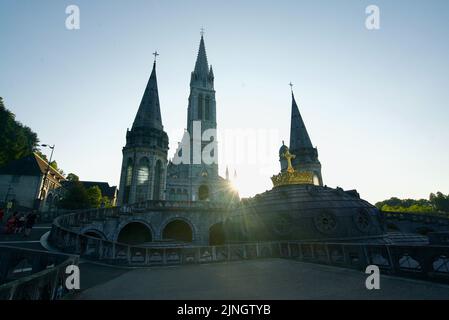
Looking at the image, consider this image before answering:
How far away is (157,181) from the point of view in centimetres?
3738

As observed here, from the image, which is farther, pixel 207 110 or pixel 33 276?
pixel 207 110

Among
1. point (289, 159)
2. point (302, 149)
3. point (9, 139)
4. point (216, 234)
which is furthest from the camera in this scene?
point (302, 149)

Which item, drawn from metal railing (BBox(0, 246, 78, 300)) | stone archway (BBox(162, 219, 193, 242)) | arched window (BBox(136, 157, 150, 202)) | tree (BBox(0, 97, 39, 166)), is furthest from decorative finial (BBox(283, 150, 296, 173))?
tree (BBox(0, 97, 39, 166))

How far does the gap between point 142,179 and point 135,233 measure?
9.87 metres

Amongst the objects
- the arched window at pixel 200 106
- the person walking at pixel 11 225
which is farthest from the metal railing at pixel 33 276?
the arched window at pixel 200 106

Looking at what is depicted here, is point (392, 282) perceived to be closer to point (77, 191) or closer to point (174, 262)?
point (174, 262)

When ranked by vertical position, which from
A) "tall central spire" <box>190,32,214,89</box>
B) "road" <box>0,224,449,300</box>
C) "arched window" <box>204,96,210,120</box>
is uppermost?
"tall central spire" <box>190,32,214,89</box>

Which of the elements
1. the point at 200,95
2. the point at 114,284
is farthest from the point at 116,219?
the point at 200,95

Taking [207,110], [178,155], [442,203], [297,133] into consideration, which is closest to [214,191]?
[178,155]

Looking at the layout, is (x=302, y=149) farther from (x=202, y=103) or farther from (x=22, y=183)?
(x=22, y=183)

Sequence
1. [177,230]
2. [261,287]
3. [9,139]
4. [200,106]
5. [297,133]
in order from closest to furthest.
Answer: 1. [261,287]
2. [177,230]
3. [9,139]
4. [297,133]
5. [200,106]

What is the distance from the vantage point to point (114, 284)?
6000mm

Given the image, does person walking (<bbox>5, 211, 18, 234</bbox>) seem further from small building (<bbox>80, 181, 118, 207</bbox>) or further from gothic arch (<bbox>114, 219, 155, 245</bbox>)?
small building (<bbox>80, 181, 118, 207</bbox>)

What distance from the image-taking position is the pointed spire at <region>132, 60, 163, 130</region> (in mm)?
39562
